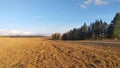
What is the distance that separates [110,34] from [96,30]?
557 inches

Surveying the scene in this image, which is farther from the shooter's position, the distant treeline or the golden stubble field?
the distant treeline

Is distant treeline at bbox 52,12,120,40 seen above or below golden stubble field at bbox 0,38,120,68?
above

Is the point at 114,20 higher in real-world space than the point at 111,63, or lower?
higher

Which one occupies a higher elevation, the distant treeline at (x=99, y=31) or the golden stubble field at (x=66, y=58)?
the distant treeline at (x=99, y=31)

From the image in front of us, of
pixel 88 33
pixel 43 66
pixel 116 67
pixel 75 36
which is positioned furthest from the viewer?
pixel 75 36

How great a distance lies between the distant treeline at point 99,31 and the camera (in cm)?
7819

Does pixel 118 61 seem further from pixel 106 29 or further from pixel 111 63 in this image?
pixel 106 29

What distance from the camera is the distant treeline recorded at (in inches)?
3078

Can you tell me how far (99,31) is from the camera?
9225 centimetres

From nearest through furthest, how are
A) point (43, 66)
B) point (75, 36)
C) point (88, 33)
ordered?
point (43, 66) < point (88, 33) < point (75, 36)

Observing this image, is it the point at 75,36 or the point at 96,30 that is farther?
the point at 75,36

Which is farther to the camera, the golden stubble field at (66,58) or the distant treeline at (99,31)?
the distant treeline at (99,31)

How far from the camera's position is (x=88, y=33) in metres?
98.8

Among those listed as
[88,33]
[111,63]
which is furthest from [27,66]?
[88,33]
